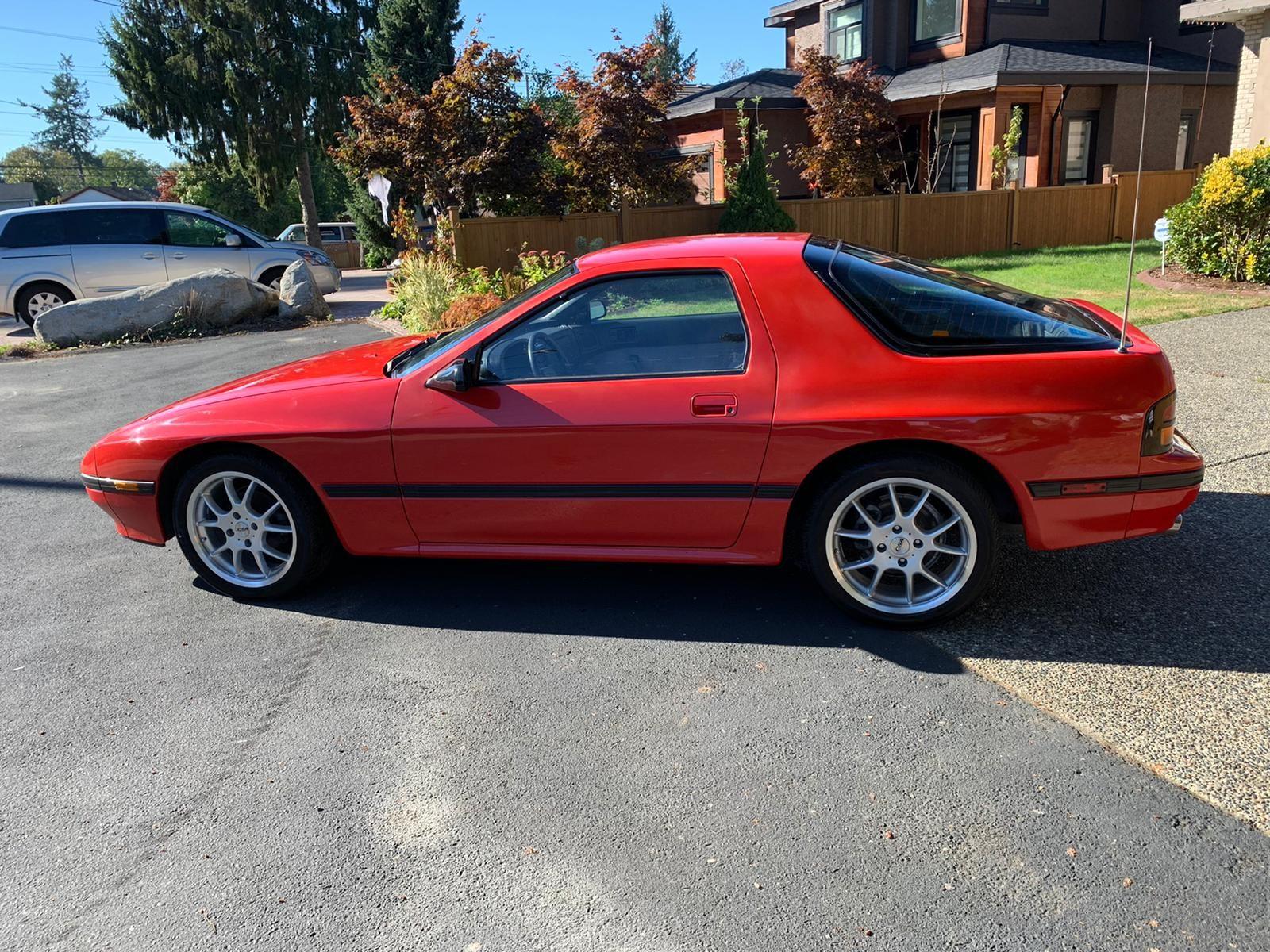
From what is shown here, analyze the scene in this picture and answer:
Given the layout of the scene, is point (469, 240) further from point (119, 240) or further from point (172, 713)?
point (172, 713)

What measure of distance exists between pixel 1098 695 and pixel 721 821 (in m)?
1.51

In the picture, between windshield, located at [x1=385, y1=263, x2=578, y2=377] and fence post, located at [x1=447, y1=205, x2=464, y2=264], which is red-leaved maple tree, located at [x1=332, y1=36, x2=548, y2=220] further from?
windshield, located at [x1=385, y1=263, x2=578, y2=377]

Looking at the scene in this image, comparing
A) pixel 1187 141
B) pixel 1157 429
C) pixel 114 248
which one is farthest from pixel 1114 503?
pixel 1187 141

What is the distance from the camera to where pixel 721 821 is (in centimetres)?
287

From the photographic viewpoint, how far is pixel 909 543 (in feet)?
12.8

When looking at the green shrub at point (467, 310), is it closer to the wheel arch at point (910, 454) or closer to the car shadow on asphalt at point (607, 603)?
the car shadow on asphalt at point (607, 603)

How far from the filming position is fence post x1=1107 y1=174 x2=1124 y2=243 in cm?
1884

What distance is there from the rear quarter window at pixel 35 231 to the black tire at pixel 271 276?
2.95 m

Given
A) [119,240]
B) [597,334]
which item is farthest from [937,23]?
[597,334]

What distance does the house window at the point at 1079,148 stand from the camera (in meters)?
21.6

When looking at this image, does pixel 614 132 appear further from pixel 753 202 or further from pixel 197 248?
pixel 197 248

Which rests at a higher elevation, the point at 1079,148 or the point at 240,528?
the point at 1079,148

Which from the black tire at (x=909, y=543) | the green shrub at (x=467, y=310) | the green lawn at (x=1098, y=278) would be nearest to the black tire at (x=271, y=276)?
the green shrub at (x=467, y=310)

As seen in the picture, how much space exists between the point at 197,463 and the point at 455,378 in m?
1.37
